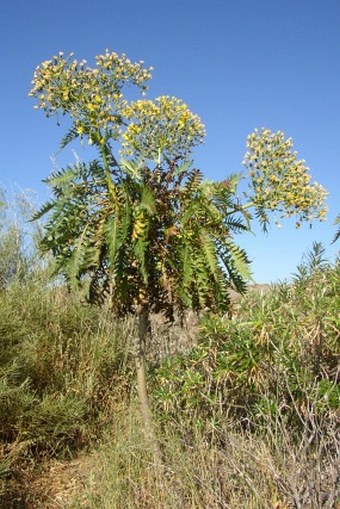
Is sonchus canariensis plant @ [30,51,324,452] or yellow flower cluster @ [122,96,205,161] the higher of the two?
yellow flower cluster @ [122,96,205,161]

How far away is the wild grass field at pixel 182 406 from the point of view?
333cm

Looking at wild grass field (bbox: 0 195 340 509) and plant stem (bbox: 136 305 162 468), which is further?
plant stem (bbox: 136 305 162 468)

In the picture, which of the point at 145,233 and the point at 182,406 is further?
the point at 182,406

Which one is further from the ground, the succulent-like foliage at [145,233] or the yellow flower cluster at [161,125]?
the yellow flower cluster at [161,125]

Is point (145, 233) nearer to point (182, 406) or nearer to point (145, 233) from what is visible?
point (145, 233)

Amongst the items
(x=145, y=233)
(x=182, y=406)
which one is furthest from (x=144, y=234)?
(x=182, y=406)

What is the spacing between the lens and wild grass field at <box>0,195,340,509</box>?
3.33 m

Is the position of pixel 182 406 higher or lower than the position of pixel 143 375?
lower

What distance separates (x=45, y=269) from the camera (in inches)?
293

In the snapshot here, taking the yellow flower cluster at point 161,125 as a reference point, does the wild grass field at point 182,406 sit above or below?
below

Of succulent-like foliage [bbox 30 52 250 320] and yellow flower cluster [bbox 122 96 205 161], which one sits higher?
yellow flower cluster [bbox 122 96 205 161]

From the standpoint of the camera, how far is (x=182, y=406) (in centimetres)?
461

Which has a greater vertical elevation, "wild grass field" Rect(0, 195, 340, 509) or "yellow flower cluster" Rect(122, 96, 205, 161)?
"yellow flower cluster" Rect(122, 96, 205, 161)

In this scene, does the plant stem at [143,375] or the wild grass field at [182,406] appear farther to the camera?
the plant stem at [143,375]
